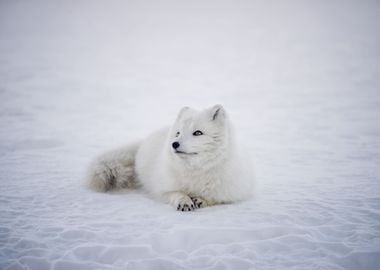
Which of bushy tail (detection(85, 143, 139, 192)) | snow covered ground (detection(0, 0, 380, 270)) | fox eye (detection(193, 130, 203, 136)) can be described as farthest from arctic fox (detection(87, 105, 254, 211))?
A: bushy tail (detection(85, 143, 139, 192))

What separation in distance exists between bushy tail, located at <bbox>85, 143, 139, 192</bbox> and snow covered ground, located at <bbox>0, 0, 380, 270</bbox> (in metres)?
0.19

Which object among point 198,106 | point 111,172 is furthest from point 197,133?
point 198,106

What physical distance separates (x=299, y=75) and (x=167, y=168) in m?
14.0

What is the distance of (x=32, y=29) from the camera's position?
24.5 metres

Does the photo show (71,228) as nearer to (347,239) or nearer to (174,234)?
(174,234)

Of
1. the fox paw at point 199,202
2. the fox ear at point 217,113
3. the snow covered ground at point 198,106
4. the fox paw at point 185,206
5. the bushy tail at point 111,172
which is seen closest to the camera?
the snow covered ground at point 198,106

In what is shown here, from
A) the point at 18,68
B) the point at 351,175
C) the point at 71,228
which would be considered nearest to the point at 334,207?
the point at 351,175

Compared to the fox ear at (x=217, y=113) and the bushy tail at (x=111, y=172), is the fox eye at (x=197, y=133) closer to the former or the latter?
the fox ear at (x=217, y=113)

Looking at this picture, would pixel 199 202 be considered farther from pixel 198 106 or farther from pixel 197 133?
pixel 198 106

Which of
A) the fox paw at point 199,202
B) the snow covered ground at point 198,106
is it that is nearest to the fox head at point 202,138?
the fox paw at point 199,202

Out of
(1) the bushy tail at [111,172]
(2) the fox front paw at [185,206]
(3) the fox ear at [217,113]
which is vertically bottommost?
(2) the fox front paw at [185,206]

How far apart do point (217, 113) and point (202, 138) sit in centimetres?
37

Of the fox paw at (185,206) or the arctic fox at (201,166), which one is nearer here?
the fox paw at (185,206)

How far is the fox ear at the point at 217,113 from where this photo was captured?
375cm
